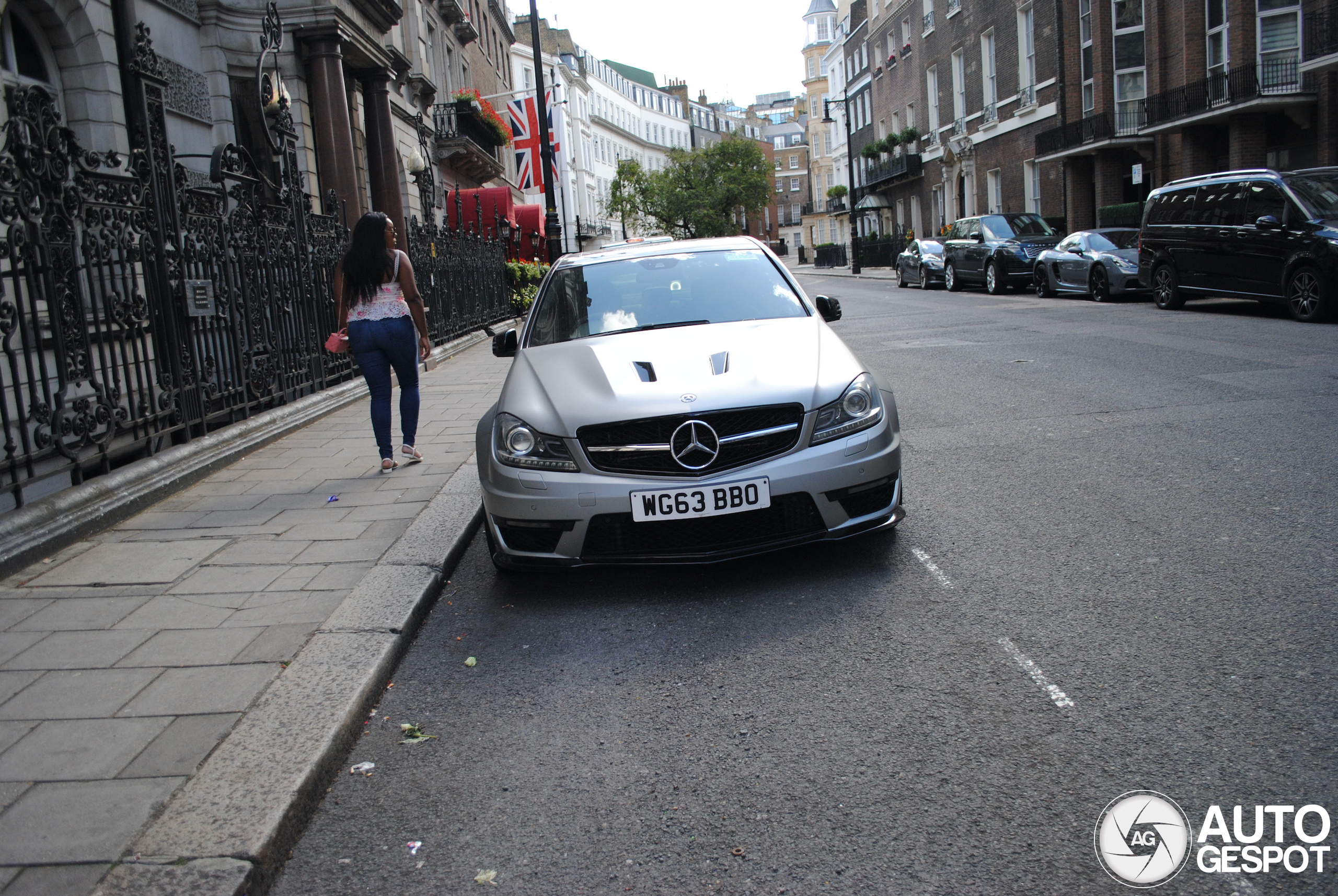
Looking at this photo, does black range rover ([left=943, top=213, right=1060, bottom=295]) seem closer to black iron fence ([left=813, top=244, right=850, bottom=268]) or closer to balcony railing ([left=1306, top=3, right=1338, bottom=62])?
balcony railing ([left=1306, top=3, right=1338, bottom=62])

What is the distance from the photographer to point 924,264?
29.0 metres

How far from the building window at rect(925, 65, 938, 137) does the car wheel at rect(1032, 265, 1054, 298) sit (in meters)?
Answer: 27.5

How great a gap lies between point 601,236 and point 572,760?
301ft

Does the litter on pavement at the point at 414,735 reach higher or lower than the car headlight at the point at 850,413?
lower

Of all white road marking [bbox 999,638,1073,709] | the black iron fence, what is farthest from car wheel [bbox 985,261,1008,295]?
the black iron fence

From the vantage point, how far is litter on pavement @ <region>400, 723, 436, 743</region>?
10.8 ft

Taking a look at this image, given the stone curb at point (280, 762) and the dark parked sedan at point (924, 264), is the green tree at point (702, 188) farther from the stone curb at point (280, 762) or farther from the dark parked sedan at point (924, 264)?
the stone curb at point (280, 762)

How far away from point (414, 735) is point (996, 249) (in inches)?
902

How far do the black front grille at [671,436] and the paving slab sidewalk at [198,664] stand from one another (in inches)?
38.6

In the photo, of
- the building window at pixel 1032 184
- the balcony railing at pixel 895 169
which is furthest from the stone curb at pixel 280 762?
the balcony railing at pixel 895 169

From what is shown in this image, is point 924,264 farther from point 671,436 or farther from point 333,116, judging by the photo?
point 671,436

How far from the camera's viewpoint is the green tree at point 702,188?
3342 inches

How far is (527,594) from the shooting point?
4703 mm

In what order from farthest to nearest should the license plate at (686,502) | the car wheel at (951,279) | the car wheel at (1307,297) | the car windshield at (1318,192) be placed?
1. the car wheel at (951,279)
2. the car windshield at (1318,192)
3. the car wheel at (1307,297)
4. the license plate at (686,502)
